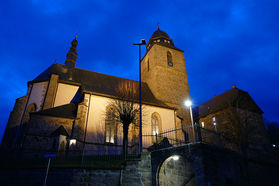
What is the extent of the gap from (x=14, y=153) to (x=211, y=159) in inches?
624

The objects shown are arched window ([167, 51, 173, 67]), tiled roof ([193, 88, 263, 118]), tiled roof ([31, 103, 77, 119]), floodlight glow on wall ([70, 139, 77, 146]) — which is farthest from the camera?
arched window ([167, 51, 173, 67])

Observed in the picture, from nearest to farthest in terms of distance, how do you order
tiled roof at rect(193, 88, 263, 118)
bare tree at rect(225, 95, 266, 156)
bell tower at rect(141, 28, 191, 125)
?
bare tree at rect(225, 95, 266, 156), bell tower at rect(141, 28, 191, 125), tiled roof at rect(193, 88, 263, 118)

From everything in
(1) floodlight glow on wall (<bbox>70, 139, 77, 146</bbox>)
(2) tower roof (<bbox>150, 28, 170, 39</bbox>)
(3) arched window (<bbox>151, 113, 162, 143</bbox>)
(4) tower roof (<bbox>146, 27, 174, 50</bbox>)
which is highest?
(2) tower roof (<bbox>150, 28, 170, 39</bbox>)

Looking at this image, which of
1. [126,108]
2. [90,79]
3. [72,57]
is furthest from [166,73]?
[72,57]

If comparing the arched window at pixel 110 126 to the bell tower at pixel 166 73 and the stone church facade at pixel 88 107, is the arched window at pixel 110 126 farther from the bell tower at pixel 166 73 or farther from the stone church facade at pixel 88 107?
the bell tower at pixel 166 73

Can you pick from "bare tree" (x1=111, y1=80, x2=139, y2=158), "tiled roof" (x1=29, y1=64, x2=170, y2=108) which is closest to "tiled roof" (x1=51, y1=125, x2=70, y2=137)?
"bare tree" (x1=111, y1=80, x2=139, y2=158)

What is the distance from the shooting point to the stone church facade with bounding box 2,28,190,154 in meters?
17.3

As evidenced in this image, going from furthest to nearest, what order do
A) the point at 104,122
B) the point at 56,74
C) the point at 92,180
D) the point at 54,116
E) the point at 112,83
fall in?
the point at 112,83
the point at 56,74
the point at 104,122
the point at 54,116
the point at 92,180

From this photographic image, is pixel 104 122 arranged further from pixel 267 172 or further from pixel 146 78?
pixel 267 172

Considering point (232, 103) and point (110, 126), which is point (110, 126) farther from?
point (232, 103)

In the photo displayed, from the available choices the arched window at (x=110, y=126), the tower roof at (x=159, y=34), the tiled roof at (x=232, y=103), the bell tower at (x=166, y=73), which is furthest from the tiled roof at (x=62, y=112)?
the tiled roof at (x=232, y=103)

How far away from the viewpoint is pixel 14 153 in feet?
52.9

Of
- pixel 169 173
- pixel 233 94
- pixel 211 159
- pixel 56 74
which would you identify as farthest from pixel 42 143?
pixel 233 94

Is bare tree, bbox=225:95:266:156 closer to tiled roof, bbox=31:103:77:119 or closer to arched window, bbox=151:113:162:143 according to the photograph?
arched window, bbox=151:113:162:143
